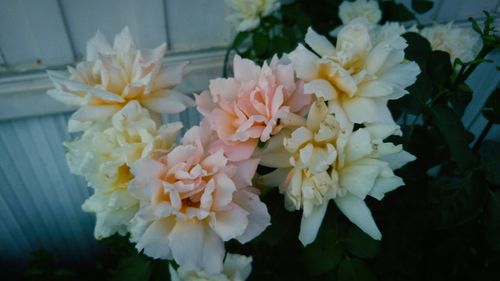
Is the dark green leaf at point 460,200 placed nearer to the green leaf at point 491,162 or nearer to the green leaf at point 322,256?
the green leaf at point 491,162

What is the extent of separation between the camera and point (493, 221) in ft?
2.27

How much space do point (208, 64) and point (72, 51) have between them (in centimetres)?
30

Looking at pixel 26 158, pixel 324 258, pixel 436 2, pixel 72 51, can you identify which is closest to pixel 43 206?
pixel 26 158

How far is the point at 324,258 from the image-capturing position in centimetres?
71

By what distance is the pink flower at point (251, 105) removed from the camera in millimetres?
453

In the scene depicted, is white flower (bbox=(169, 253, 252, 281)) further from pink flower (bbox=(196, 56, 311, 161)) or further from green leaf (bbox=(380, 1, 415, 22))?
green leaf (bbox=(380, 1, 415, 22))

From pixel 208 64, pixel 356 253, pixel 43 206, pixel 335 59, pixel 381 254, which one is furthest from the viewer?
pixel 43 206

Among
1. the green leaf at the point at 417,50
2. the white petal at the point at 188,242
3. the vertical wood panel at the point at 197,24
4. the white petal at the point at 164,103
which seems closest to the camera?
the white petal at the point at 188,242

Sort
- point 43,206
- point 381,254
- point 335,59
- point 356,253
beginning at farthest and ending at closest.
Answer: point 43,206 < point 381,254 < point 356,253 < point 335,59

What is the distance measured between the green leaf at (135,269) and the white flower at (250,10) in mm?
505

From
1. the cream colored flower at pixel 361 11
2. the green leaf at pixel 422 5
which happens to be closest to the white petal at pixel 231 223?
the cream colored flower at pixel 361 11

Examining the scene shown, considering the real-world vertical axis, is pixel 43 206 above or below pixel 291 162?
below

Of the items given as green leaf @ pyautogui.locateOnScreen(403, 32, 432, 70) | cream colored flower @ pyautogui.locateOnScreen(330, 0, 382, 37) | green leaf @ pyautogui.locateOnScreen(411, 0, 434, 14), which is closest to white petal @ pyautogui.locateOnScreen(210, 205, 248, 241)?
green leaf @ pyautogui.locateOnScreen(403, 32, 432, 70)

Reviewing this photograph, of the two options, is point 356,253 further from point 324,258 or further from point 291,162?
point 291,162
